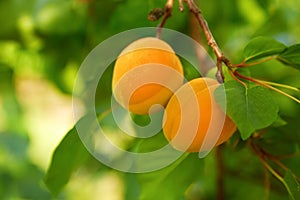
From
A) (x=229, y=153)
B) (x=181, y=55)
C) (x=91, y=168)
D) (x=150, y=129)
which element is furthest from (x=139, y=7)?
(x=91, y=168)

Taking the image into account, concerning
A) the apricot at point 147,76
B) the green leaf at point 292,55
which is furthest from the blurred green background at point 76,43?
the apricot at point 147,76

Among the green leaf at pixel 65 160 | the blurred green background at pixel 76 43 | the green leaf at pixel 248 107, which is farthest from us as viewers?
the blurred green background at pixel 76 43

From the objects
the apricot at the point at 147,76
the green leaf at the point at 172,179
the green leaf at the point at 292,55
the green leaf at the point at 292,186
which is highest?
the apricot at the point at 147,76

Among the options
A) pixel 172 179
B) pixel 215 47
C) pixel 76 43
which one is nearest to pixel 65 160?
pixel 172 179

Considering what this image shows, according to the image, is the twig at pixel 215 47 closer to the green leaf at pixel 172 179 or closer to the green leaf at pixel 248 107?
the green leaf at pixel 248 107

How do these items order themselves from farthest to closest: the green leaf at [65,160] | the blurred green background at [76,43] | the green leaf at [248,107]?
the blurred green background at [76,43] < the green leaf at [65,160] < the green leaf at [248,107]

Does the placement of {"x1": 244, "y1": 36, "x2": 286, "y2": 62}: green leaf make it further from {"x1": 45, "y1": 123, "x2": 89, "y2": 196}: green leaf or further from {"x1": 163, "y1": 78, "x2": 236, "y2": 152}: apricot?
{"x1": 45, "y1": 123, "x2": 89, "y2": 196}: green leaf

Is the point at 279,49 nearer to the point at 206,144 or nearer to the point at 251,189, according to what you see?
the point at 206,144
